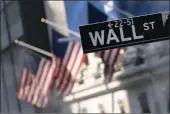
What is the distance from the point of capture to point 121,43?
932 cm

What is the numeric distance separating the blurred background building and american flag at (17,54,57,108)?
63 cm

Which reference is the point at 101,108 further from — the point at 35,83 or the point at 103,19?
the point at 103,19

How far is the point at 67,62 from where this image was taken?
24297mm

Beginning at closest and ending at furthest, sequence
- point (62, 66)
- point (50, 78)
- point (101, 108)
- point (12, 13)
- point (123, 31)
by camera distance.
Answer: point (123, 31) → point (50, 78) → point (62, 66) → point (12, 13) → point (101, 108)

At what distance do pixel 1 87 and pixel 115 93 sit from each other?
195 inches

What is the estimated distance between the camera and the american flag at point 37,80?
79.0 feet

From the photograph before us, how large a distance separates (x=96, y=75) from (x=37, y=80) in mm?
3869

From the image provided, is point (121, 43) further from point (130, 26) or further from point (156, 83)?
point (156, 83)

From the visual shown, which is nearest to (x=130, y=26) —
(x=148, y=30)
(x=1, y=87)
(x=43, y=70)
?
(x=148, y=30)

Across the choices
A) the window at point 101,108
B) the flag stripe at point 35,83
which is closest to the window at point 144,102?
the window at point 101,108

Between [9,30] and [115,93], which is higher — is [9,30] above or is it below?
above

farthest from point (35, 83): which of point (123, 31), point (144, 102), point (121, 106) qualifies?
point (123, 31)

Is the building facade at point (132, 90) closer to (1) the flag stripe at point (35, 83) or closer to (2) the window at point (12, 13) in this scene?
(1) the flag stripe at point (35, 83)

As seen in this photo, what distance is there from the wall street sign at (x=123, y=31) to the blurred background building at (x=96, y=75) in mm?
14222
